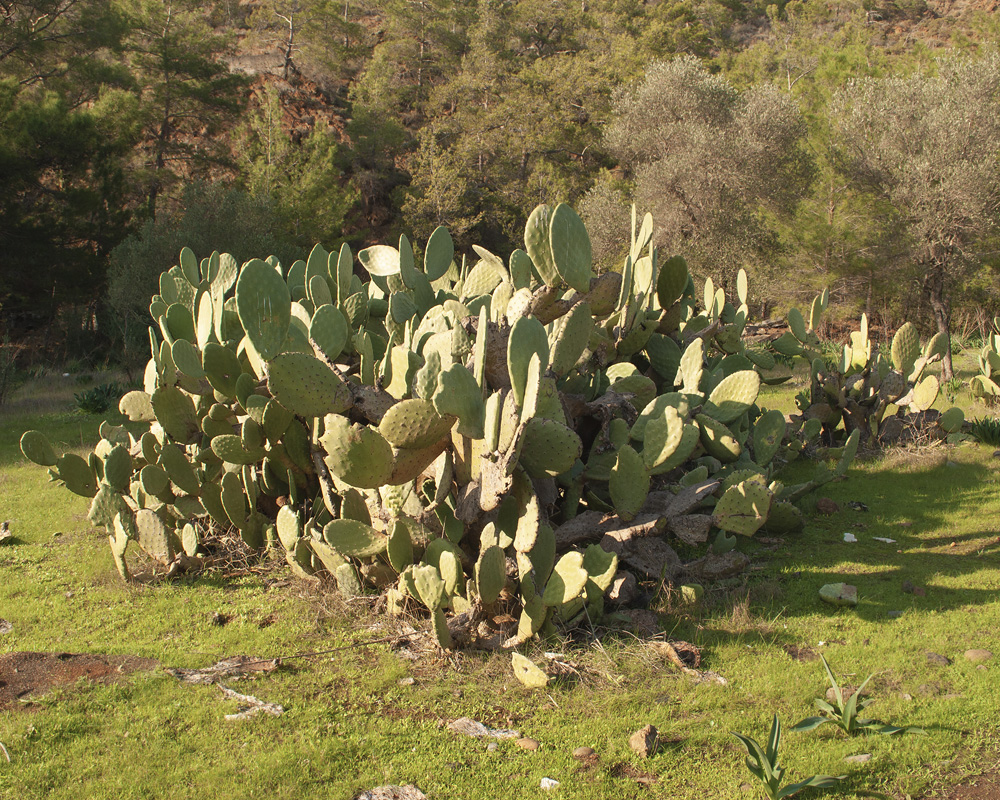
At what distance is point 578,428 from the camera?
443 cm

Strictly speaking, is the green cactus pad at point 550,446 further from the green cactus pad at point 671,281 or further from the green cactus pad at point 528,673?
the green cactus pad at point 671,281

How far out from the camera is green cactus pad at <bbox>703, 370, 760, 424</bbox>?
15.6 feet

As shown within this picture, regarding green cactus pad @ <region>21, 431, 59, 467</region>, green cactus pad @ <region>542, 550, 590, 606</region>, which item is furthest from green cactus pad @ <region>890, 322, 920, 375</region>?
green cactus pad @ <region>21, 431, 59, 467</region>

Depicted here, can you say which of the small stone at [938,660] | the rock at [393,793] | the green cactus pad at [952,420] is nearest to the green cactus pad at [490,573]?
the rock at [393,793]

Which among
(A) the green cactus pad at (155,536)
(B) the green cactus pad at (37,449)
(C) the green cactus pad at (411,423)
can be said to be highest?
(C) the green cactus pad at (411,423)

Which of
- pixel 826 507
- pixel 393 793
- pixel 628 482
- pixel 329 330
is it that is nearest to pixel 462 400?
pixel 628 482

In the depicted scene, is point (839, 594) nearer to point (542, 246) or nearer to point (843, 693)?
point (843, 693)

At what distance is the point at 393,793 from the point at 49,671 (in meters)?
1.69

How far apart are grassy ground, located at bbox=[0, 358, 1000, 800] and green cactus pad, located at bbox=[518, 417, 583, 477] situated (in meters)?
0.77

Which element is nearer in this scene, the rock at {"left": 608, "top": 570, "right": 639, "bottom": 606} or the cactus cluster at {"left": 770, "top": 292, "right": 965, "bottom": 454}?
the rock at {"left": 608, "top": 570, "right": 639, "bottom": 606}

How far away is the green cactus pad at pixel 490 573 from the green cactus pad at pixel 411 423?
59 centimetres

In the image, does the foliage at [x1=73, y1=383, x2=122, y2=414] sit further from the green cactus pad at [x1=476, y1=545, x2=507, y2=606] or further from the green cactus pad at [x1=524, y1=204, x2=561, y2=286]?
the green cactus pad at [x1=476, y1=545, x2=507, y2=606]

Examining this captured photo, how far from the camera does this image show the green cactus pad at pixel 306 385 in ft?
10.8

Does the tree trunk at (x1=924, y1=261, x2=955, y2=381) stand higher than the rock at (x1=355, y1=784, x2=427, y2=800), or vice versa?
the tree trunk at (x1=924, y1=261, x2=955, y2=381)
